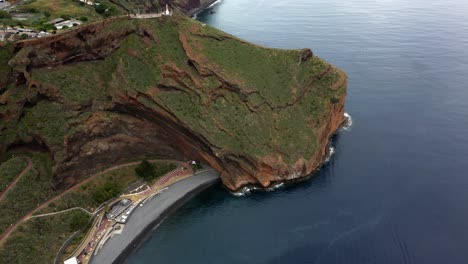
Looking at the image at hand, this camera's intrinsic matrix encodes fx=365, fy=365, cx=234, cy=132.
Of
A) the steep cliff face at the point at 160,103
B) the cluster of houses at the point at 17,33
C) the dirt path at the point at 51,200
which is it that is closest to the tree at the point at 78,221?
the dirt path at the point at 51,200

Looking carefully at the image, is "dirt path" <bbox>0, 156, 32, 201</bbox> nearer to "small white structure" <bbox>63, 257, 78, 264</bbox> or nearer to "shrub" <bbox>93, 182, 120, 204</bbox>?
"shrub" <bbox>93, 182, 120, 204</bbox>

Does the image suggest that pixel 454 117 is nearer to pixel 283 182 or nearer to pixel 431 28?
pixel 283 182

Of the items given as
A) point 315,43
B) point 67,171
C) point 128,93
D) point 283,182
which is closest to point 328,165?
point 283,182

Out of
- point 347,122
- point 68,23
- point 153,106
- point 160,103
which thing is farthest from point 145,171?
point 347,122

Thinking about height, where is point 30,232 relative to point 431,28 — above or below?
below

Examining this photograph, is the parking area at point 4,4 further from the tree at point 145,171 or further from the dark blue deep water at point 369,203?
the dark blue deep water at point 369,203

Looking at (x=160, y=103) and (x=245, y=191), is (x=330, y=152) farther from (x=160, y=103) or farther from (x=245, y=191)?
(x=160, y=103)
